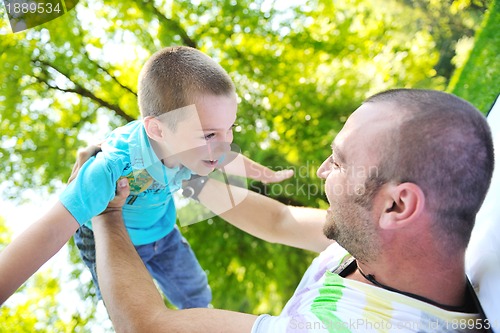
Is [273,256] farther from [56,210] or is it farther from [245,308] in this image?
[56,210]

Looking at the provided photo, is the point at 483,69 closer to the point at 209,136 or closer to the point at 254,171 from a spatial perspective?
the point at 254,171

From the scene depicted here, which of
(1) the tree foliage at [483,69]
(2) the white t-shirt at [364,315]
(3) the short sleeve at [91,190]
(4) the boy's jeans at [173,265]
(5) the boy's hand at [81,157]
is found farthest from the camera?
(1) the tree foliage at [483,69]

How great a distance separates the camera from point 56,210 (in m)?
1.25

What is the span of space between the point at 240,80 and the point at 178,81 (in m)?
1.77

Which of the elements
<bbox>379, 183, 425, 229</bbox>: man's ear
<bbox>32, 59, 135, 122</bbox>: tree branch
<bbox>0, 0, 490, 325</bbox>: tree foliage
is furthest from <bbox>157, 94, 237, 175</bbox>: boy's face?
<bbox>32, 59, 135, 122</bbox>: tree branch

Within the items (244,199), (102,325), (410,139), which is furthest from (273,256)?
(410,139)

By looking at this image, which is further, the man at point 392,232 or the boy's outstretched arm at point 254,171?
the boy's outstretched arm at point 254,171

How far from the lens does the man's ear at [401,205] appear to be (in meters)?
1.08

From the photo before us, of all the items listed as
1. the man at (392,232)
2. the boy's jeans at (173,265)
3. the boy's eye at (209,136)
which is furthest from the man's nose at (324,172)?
the boy's jeans at (173,265)

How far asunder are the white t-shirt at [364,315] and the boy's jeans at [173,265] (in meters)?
0.78

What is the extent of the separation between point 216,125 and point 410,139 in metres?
0.55

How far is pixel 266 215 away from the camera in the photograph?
1.83 meters

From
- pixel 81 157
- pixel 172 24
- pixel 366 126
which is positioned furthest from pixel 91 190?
pixel 172 24

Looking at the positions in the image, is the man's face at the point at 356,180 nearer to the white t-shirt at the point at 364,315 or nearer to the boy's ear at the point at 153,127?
the white t-shirt at the point at 364,315
